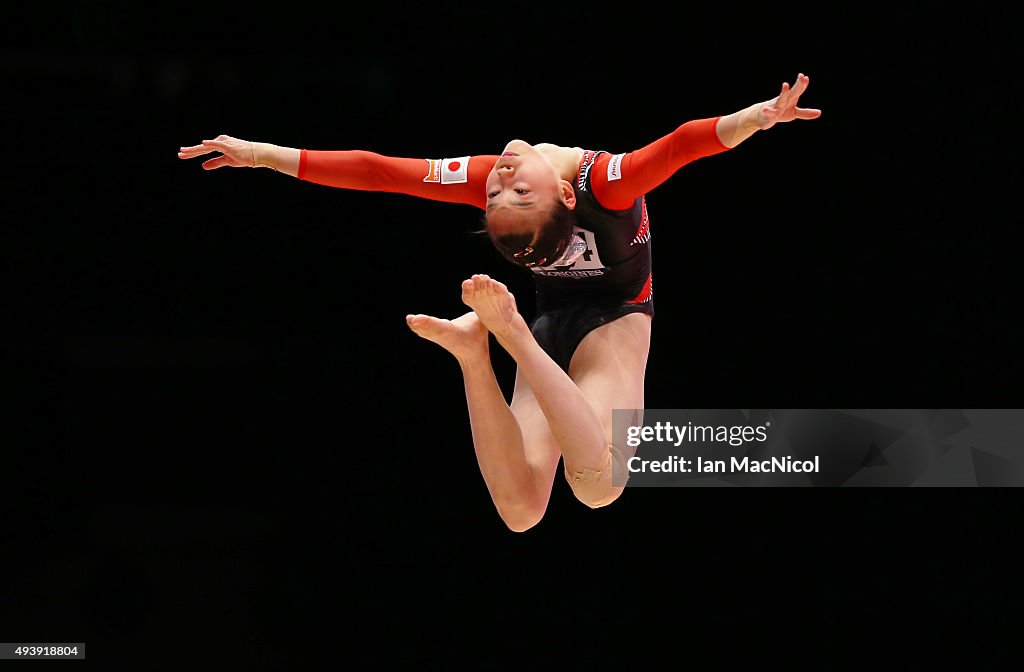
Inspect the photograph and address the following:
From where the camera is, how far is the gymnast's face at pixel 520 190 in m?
3.05

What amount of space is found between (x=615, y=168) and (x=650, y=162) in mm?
153

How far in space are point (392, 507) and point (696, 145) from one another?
1.89 metres

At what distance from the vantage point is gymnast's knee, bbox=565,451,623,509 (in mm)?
3029

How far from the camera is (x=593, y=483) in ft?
10.0

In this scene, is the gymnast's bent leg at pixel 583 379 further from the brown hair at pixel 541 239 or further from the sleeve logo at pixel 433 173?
the sleeve logo at pixel 433 173

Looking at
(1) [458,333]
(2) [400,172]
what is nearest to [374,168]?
(2) [400,172]

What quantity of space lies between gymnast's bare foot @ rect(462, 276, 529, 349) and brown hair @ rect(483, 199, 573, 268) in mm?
319

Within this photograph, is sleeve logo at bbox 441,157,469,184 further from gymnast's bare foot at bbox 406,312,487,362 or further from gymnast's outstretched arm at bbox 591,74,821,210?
gymnast's bare foot at bbox 406,312,487,362

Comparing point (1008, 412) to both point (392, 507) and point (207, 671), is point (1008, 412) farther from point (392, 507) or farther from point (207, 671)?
point (207, 671)

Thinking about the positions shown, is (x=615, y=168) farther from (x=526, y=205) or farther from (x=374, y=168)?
(x=374, y=168)

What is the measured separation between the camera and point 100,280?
13.6 feet

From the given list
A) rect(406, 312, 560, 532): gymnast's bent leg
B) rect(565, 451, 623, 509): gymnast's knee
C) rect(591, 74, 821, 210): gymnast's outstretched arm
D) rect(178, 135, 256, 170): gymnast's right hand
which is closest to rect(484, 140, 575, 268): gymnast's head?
rect(591, 74, 821, 210): gymnast's outstretched arm

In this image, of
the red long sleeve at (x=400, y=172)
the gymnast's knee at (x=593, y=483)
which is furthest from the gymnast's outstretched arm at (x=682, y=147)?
the gymnast's knee at (x=593, y=483)

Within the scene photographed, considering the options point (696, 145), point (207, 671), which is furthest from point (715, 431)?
point (207, 671)
